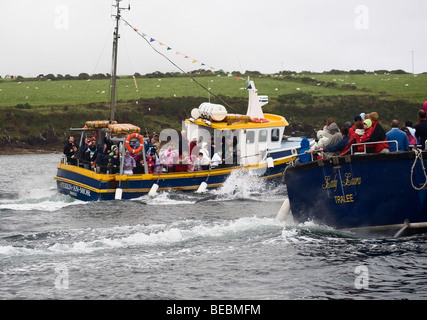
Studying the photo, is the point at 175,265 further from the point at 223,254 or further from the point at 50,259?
the point at 50,259

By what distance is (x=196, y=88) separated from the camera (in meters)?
96.2

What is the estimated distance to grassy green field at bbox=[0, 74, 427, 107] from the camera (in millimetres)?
91688

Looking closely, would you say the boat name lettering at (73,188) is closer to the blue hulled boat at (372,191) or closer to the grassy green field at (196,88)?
the blue hulled boat at (372,191)

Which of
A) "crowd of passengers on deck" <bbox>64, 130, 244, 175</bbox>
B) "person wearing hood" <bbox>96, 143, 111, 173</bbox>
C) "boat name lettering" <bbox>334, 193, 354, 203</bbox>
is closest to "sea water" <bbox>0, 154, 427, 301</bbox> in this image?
"boat name lettering" <bbox>334, 193, 354, 203</bbox>

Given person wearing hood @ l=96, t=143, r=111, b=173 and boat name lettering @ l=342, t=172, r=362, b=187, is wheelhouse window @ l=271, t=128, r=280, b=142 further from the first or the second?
boat name lettering @ l=342, t=172, r=362, b=187

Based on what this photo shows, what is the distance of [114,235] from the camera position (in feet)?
62.8

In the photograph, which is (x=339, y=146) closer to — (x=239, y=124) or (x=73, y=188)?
(x=239, y=124)

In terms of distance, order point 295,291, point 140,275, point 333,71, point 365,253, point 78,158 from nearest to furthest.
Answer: point 295,291, point 140,275, point 365,253, point 78,158, point 333,71

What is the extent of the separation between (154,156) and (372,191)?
566 inches

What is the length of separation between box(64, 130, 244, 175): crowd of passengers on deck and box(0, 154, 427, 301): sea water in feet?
17.2

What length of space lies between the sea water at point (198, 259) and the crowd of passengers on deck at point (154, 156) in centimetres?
523

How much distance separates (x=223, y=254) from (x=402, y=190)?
14.0ft
